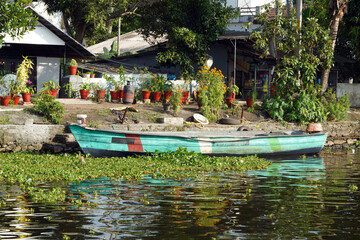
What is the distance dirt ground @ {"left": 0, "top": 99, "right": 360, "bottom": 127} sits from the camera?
2164 cm

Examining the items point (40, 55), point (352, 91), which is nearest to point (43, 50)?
point (40, 55)

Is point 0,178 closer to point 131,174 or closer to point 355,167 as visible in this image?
point 131,174

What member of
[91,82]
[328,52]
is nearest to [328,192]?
[328,52]

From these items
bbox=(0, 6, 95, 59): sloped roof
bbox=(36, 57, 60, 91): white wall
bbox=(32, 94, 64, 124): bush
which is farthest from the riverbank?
bbox=(36, 57, 60, 91): white wall

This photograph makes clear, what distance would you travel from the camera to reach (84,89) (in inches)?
1057

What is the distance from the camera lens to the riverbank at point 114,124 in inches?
802

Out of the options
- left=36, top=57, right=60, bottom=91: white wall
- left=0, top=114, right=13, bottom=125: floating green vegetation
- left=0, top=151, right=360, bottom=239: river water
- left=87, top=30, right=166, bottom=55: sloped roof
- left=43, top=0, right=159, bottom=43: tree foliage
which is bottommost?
left=0, top=151, right=360, bottom=239: river water

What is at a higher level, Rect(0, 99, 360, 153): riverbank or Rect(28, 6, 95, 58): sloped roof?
Rect(28, 6, 95, 58): sloped roof

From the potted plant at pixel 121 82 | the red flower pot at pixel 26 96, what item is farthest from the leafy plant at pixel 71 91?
the red flower pot at pixel 26 96

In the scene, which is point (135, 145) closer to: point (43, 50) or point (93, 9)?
point (93, 9)

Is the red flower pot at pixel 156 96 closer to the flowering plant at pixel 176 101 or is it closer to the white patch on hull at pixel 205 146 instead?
the flowering plant at pixel 176 101

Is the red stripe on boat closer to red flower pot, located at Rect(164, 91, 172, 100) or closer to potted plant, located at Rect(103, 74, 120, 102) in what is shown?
potted plant, located at Rect(103, 74, 120, 102)

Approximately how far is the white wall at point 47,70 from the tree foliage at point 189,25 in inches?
223

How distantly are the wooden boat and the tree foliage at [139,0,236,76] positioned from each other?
373 inches
